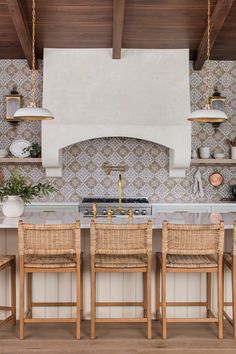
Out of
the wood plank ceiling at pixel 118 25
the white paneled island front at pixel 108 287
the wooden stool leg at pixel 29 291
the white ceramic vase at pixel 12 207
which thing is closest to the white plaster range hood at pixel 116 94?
the wood plank ceiling at pixel 118 25

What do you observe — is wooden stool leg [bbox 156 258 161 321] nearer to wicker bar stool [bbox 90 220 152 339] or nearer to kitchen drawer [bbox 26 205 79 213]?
wicker bar stool [bbox 90 220 152 339]

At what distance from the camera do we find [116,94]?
689 cm

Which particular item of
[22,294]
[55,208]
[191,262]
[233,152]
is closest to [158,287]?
[191,262]

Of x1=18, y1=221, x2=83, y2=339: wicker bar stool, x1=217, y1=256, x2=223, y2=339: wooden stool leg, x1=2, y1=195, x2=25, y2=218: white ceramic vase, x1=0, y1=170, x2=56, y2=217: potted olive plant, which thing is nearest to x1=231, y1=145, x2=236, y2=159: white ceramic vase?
x1=0, y1=170, x2=56, y2=217: potted olive plant

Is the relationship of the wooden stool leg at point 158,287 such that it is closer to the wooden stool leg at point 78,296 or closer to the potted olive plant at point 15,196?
the wooden stool leg at point 78,296

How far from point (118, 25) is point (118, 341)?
3706 mm

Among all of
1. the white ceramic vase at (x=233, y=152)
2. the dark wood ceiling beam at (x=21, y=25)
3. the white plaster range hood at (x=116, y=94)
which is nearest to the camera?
the dark wood ceiling beam at (x=21, y=25)

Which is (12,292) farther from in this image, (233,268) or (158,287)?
(233,268)

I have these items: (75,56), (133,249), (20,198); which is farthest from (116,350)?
(75,56)

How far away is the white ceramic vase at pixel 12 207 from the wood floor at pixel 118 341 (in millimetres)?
1043

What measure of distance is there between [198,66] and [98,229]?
421cm

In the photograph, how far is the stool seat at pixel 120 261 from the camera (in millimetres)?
3934

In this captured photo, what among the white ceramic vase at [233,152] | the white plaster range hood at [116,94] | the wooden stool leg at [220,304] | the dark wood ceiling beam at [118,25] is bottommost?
the wooden stool leg at [220,304]

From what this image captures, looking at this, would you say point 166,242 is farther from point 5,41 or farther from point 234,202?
point 5,41
